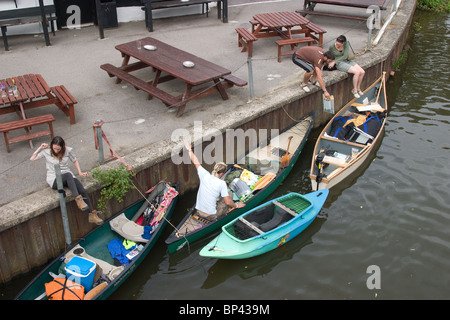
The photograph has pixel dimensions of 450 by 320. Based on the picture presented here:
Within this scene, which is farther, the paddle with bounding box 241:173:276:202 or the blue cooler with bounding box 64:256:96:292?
the paddle with bounding box 241:173:276:202

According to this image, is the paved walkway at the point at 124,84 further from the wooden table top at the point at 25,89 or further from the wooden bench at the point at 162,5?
the wooden table top at the point at 25,89

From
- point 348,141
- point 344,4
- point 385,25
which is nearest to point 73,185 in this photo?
point 348,141

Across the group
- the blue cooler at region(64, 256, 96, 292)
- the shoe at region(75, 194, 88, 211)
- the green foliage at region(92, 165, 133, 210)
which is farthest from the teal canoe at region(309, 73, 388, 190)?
the blue cooler at region(64, 256, 96, 292)

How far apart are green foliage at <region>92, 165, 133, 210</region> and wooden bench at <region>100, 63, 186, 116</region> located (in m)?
2.29

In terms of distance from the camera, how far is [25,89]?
9.48 m

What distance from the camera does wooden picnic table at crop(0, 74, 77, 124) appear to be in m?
9.20

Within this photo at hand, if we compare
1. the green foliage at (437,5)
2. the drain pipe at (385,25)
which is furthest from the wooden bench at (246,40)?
the green foliage at (437,5)

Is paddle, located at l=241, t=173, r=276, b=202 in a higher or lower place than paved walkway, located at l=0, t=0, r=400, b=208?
lower

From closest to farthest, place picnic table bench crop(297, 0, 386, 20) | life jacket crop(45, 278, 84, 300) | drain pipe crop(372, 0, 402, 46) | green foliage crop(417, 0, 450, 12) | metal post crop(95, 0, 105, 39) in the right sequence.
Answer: life jacket crop(45, 278, 84, 300)
metal post crop(95, 0, 105, 39)
drain pipe crop(372, 0, 402, 46)
picnic table bench crop(297, 0, 386, 20)
green foliage crop(417, 0, 450, 12)

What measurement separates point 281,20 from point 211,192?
7415mm

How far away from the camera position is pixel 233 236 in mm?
8133

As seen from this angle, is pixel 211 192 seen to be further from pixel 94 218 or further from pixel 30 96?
pixel 30 96

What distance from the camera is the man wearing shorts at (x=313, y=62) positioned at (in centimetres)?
1138

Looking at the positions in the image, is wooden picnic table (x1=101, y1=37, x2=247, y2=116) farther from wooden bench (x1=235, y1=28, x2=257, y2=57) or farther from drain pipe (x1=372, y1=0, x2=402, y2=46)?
drain pipe (x1=372, y1=0, x2=402, y2=46)
